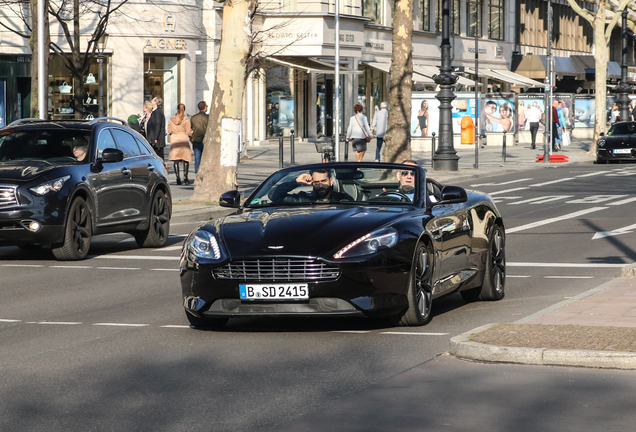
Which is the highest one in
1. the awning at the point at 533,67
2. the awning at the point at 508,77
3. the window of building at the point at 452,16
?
the window of building at the point at 452,16

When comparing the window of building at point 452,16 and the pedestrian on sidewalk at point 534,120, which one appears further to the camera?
the window of building at point 452,16

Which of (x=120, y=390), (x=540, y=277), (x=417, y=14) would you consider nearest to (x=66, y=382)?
(x=120, y=390)

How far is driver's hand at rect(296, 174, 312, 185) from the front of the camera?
10.0 m

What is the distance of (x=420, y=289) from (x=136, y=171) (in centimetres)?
750

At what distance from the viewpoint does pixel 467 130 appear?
48.3 metres

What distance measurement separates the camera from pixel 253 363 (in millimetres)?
7773

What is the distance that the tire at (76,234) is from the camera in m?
14.3

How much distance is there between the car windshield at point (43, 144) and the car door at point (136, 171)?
0.75 m

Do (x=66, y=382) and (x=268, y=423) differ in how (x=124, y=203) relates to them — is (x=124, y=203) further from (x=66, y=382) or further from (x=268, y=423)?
(x=268, y=423)

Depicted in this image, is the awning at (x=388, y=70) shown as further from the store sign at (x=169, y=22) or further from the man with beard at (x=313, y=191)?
the man with beard at (x=313, y=191)

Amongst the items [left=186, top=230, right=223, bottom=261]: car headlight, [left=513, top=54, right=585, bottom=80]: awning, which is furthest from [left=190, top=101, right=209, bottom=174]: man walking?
[left=513, top=54, right=585, bottom=80]: awning

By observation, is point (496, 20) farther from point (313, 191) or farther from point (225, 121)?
point (313, 191)

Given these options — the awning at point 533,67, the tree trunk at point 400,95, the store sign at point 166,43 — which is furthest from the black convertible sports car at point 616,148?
the awning at point 533,67

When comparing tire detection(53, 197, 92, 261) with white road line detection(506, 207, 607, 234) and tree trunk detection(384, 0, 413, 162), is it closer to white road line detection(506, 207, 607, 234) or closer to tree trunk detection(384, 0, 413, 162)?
white road line detection(506, 207, 607, 234)
